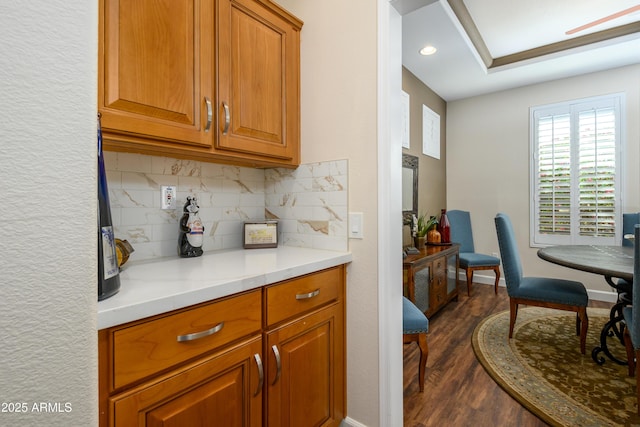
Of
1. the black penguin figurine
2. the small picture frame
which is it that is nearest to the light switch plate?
the small picture frame

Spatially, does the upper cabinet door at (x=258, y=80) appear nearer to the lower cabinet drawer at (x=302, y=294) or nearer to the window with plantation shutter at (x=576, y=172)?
the lower cabinet drawer at (x=302, y=294)

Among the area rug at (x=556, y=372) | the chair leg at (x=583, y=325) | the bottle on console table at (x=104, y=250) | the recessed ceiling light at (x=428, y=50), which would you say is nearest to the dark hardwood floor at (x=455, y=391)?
the area rug at (x=556, y=372)

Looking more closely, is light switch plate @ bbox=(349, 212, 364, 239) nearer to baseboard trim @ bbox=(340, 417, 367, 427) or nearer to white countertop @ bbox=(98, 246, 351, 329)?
white countertop @ bbox=(98, 246, 351, 329)

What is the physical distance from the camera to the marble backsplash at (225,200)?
1.32m

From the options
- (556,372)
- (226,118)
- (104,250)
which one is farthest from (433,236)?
(104,250)

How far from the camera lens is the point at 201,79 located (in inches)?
48.8

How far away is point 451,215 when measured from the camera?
166 inches

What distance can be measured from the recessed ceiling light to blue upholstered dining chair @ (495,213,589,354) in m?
1.79

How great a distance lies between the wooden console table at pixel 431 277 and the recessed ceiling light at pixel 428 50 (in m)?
2.04

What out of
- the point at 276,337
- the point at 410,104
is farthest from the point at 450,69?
the point at 276,337

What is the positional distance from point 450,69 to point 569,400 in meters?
3.29

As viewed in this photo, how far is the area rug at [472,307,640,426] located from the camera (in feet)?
5.40

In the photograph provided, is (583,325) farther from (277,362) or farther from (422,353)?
(277,362)

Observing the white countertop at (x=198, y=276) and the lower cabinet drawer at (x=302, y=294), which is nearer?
the white countertop at (x=198, y=276)
